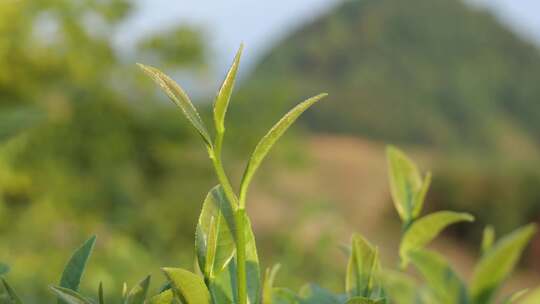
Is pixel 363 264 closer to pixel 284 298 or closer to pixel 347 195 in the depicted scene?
pixel 284 298

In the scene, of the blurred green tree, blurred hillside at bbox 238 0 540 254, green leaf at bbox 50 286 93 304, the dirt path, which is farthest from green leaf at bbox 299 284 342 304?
blurred hillside at bbox 238 0 540 254

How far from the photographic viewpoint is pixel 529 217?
8.37 metres

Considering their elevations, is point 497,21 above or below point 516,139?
above

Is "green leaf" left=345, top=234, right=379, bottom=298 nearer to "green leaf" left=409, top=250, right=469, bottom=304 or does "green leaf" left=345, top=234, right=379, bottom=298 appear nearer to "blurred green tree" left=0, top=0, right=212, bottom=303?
"green leaf" left=409, top=250, right=469, bottom=304

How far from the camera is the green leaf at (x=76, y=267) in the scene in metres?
0.31

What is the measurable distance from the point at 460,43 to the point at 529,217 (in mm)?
10957

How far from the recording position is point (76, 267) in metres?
0.32

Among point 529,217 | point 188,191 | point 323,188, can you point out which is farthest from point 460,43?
point 188,191

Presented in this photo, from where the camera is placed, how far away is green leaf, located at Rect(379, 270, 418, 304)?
45 cm

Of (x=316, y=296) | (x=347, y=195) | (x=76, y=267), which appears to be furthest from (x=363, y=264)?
(x=347, y=195)

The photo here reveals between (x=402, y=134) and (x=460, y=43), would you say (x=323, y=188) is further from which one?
(x=460, y=43)

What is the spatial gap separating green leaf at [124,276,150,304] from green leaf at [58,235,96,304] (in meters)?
0.04

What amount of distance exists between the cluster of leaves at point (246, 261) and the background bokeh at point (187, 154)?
0.49ft

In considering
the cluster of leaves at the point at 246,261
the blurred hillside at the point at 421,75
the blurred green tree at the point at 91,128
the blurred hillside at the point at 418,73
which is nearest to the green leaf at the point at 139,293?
the cluster of leaves at the point at 246,261
